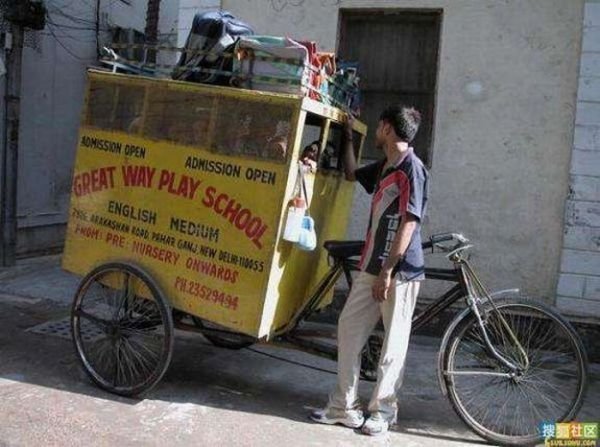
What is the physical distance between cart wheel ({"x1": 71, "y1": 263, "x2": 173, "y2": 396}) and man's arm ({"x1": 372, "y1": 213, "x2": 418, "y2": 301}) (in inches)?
52.9

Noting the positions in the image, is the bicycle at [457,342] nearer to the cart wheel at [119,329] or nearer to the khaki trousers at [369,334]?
the cart wheel at [119,329]

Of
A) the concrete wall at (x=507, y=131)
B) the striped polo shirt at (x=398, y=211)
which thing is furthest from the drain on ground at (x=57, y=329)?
the concrete wall at (x=507, y=131)

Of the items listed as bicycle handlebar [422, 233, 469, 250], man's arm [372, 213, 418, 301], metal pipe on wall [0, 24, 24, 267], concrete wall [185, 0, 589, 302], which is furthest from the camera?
metal pipe on wall [0, 24, 24, 267]

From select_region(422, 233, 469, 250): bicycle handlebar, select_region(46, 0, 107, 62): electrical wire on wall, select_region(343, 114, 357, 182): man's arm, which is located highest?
select_region(46, 0, 107, 62): electrical wire on wall

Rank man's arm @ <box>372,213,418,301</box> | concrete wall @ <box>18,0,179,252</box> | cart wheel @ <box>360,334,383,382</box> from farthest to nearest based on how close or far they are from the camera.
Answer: concrete wall @ <box>18,0,179,252</box> < cart wheel @ <box>360,334,383,382</box> < man's arm @ <box>372,213,418,301</box>

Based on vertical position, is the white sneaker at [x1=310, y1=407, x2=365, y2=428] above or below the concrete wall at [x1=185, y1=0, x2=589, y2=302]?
below

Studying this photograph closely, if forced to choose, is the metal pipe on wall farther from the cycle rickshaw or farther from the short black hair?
the short black hair

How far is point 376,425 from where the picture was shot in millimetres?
3695

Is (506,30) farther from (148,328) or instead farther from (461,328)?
(148,328)


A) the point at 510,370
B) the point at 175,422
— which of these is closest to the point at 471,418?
the point at 510,370

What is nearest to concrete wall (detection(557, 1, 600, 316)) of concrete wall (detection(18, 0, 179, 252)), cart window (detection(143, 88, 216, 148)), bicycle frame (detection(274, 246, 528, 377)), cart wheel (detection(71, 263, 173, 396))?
bicycle frame (detection(274, 246, 528, 377))

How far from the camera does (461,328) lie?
3732 mm

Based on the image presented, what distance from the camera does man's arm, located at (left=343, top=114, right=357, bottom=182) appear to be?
4184 millimetres

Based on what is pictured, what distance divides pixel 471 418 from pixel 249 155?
1.91 m
